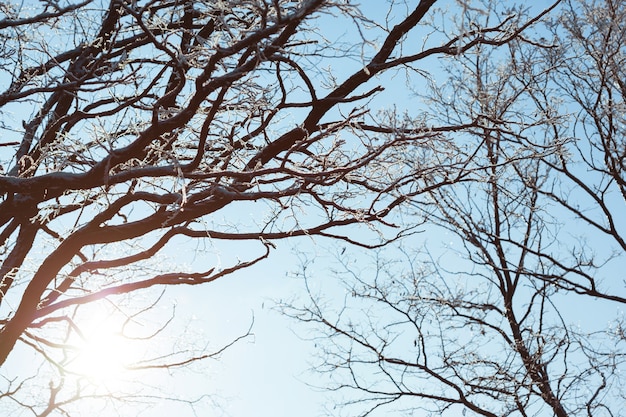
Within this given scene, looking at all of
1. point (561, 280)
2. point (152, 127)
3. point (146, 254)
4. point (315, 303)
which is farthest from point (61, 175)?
point (561, 280)

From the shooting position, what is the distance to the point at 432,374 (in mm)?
8328

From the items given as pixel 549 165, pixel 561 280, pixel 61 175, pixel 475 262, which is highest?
pixel 549 165

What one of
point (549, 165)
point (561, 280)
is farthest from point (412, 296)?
point (549, 165)

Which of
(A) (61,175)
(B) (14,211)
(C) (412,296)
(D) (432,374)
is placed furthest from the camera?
(C) (412,296)

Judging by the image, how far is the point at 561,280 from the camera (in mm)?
8070

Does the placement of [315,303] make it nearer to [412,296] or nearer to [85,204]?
[412,296]

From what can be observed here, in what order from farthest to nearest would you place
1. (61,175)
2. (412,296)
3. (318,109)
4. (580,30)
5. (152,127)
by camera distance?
(412,296) < (580,30) < (318,109) < (61,175) < (152,127)

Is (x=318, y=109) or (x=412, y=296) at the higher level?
(x=412, y=296)

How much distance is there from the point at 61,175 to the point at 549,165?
7.22 meters

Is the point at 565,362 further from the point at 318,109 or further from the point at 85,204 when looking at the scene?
the point at 85,204

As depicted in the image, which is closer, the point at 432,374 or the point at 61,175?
the point at 61,175

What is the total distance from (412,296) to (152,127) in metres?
6.40

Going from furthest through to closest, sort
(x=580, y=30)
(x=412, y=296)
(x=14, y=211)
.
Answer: (x=412, y=296) → (x=580, y=30) → (x=14, y=211)

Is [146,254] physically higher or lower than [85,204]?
lower
